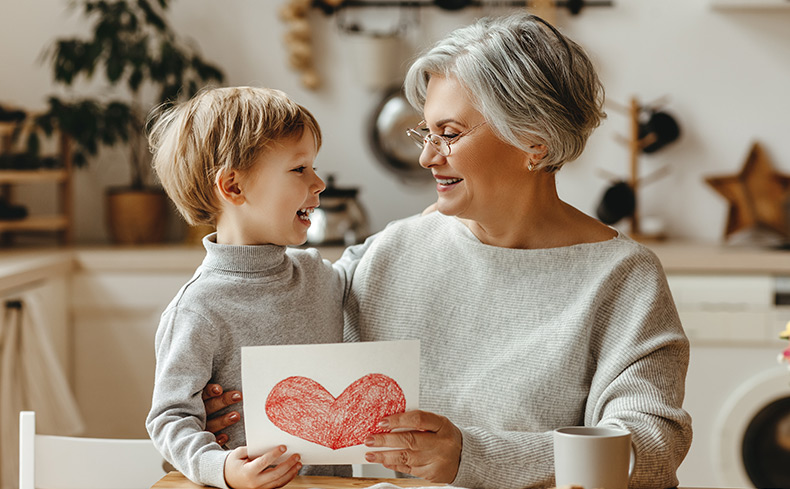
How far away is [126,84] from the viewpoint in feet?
10.7

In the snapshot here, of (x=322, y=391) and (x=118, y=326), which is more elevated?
(x=322, y=391)

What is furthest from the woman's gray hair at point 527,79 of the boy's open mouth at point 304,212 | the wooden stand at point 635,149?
the wooden stand at point 635,149

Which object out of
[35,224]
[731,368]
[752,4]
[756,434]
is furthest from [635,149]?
[35,224]

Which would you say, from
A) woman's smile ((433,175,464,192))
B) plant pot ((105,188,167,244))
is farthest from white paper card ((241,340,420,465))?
plant pot ((105,188,167,244))

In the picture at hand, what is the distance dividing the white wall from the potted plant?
0.39 ft

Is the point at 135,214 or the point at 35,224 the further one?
the point at 135,214

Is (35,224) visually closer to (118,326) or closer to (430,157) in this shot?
(118,326)

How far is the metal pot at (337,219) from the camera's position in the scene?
2.87 meters

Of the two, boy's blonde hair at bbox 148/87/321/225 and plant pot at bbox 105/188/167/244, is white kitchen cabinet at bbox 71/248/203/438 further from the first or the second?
boy's blonde hair at bbox 148/87/321/225

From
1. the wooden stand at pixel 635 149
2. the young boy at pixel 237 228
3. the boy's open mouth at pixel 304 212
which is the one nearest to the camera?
the young boy at pixel 237 228

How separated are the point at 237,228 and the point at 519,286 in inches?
16.3

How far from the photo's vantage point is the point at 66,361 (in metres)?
2.86

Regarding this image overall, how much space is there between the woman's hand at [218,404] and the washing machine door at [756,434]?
6.56 feet

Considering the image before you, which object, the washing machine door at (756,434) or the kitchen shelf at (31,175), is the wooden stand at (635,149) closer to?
the washing machine door at (756,434)
